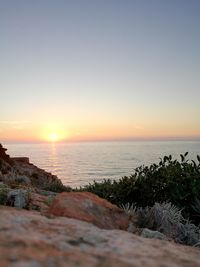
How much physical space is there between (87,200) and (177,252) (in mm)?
1561

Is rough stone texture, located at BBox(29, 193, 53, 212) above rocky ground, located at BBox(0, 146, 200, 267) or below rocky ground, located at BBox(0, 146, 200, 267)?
below

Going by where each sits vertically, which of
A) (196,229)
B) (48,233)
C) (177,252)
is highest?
(48,233)

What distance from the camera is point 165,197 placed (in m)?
9.05

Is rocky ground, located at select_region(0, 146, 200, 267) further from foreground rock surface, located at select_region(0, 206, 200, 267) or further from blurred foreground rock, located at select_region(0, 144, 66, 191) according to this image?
blurred foreground rock, located at select_region(0, 144, 66, 191)

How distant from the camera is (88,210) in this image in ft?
14.3

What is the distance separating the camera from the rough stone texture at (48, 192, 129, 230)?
411cm

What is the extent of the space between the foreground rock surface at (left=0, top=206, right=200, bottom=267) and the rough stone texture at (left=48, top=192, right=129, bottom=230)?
419 mm

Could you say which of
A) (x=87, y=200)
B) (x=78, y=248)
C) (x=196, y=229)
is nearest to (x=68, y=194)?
(x=87, y=200)

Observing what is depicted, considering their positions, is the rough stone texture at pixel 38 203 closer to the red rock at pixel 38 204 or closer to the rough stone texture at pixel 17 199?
the red rock at pixel 38 204

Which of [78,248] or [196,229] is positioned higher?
[78,248]

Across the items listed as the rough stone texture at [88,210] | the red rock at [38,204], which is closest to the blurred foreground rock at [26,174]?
the red rock at [38,204]

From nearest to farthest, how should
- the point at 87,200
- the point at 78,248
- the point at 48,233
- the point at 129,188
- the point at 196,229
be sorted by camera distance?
the point at 78,248, the point at 48,233, the point at 87,200, the point at 196,229, the point at 129,188

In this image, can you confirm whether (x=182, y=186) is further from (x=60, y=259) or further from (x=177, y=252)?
(x=60, y=259)

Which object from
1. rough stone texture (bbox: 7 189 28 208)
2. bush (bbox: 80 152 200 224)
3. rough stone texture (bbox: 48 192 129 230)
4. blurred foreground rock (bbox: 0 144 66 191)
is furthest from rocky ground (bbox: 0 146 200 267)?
blurred foreground rock (bbox: 0 144 66 191)
